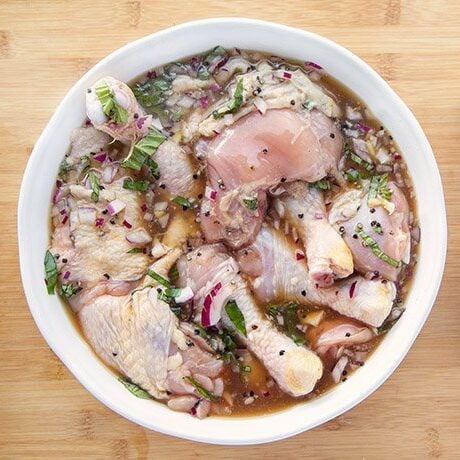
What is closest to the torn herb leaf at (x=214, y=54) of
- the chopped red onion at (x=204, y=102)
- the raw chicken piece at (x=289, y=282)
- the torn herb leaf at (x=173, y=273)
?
the chopped red onion at (x=204, y=102)

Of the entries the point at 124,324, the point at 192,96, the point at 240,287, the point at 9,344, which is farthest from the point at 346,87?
the point at 9,344

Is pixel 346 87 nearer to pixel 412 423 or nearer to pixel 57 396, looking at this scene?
pixel 412 423

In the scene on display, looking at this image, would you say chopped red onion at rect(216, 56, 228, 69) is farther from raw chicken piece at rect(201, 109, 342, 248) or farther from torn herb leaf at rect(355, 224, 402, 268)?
torn herb leaf at rect(355, 224, 402, 268)

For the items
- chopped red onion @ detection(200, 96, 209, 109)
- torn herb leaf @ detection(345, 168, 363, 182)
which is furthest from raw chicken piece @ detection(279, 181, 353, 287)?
chopped red onion @ detection(200, 96, 209, 109)

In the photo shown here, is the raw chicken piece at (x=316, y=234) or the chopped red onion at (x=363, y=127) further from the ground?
the chopped red onion at (x=363, y=127)

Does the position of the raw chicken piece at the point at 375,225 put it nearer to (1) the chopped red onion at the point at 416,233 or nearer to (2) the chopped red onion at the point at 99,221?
(1) the chopped red onion at the point at 416,233

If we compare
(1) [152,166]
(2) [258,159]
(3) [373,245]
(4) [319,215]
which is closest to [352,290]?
(3) [373,245]

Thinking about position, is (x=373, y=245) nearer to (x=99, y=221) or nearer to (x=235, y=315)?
(x=235, y=315)
